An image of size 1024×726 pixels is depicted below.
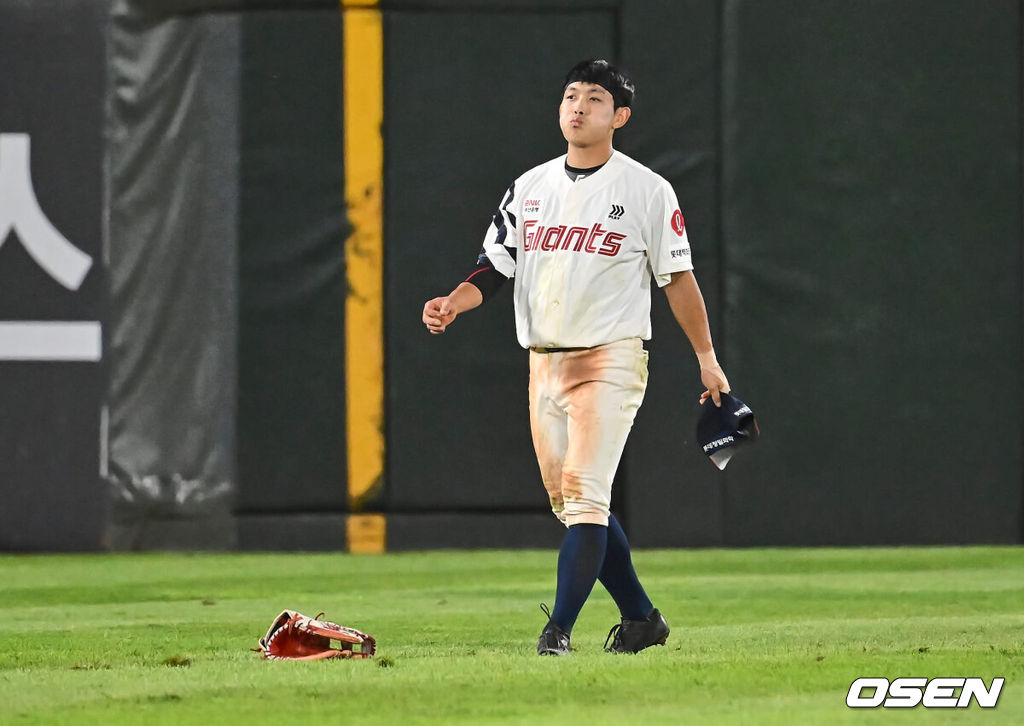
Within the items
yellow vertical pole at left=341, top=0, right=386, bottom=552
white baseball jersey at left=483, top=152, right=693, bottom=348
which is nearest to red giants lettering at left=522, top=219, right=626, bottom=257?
white baseball jersey at left=483, top=152, right=693, bottom=348

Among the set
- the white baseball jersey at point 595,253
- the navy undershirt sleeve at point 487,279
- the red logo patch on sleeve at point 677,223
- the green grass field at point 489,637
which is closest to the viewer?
the green grass field at point 489,637

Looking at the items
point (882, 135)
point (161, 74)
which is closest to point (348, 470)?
point (161, 74)

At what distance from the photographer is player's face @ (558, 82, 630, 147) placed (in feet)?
17.9

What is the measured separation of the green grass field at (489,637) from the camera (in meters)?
4.28

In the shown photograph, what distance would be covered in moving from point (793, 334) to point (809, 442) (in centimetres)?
57

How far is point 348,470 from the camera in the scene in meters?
9.62

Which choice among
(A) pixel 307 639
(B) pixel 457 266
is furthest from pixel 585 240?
(B) pixel 457 266

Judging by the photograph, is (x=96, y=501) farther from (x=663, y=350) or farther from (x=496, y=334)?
(x=663, y=350)

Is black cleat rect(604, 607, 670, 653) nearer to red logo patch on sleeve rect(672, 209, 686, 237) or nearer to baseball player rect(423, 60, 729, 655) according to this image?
baseball player rect(423, 60, 729, 655)

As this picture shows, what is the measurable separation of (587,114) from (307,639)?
1.77 metres

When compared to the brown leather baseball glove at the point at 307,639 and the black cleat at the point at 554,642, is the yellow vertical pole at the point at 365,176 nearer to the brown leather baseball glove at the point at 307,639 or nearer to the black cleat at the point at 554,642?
the brown leather baseball glove at the point at 307,639

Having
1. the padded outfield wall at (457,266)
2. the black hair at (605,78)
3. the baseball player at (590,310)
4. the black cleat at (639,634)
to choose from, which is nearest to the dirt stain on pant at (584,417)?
the baseball player at (590,310)

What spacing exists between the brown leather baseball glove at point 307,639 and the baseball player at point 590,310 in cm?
55

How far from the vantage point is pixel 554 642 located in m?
5.23
